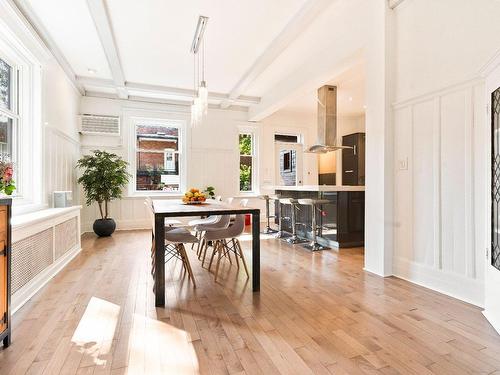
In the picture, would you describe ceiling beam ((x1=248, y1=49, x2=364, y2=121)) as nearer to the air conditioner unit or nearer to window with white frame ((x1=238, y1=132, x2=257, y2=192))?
window with white frame ((x1=238, y1=132, x2=257, y2=192))

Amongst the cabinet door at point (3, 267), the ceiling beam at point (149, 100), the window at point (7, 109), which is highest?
the ceiling beam at point (149, 100)

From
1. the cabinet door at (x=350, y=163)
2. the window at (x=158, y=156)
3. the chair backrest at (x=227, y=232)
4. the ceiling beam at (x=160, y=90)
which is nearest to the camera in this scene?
the chair backrest at (x=227, y=232)

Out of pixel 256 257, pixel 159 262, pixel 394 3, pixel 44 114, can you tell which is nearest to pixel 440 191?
pixel 256 257

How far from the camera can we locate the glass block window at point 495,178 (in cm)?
203

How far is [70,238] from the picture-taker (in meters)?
4.02

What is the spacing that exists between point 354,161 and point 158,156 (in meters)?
5.24

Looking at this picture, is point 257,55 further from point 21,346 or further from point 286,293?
point 21,346

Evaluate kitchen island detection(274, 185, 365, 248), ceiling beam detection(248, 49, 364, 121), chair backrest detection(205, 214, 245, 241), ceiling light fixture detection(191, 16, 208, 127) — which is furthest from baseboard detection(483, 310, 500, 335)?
ceiling light fixture detection(191, 16, 208, 127)

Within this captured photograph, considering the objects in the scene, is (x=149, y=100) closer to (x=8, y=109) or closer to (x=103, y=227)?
(x=103, y=227)

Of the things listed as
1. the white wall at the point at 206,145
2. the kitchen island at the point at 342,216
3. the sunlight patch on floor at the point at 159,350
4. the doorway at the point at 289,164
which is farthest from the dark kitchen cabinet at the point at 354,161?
the sunlight patch on floor at the point at 159,350

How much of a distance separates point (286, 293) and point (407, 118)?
7.31 feet

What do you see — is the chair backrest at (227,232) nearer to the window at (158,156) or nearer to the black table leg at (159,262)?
the black table leg at (159,262)

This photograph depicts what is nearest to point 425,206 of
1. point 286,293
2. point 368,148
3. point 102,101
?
point 368,148

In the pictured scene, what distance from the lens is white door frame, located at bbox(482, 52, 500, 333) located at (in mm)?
1966
